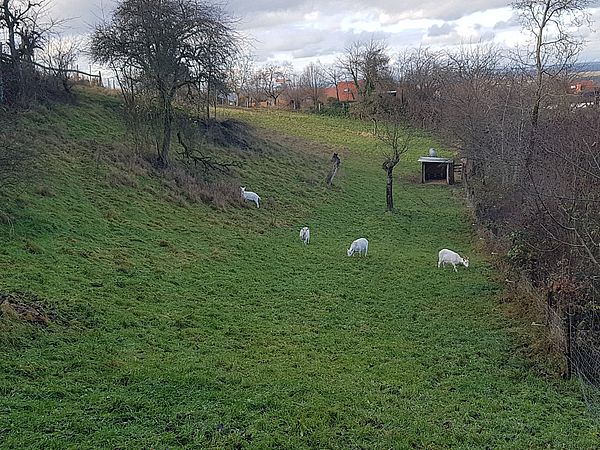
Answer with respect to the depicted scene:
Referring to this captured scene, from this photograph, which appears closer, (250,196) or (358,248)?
(358,248)

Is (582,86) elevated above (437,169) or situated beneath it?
elevated above

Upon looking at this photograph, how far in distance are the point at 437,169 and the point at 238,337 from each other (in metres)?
28.9

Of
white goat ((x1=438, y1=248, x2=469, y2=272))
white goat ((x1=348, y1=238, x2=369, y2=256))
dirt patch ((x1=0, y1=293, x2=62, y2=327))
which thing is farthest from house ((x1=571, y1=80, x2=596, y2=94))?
dirt patch ((x1=0, y1=293, x2=62, y2=327))

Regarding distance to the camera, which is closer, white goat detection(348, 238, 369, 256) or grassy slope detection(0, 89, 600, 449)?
grassy slope detection(0, 89, 600, 449)

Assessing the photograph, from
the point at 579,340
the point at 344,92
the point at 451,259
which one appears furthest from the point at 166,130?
the point at 344,92

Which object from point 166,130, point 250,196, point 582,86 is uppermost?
point 582,86

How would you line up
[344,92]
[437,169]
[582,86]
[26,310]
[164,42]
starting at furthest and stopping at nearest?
[344,92] < [437,169] < [582,86] < [164,42] < [26,310]

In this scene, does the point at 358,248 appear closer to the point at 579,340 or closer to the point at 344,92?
the point at 579,340

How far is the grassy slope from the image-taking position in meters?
7.05

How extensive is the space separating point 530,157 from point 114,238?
40.2ft

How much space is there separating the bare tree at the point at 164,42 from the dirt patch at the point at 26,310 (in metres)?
14.8

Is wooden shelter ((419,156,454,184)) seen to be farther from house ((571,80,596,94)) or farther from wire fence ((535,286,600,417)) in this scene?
wire fence ((535,286,600,417))

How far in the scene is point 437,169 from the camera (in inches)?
1457

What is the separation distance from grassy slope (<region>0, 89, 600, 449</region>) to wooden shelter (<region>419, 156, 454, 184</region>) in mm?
14500
